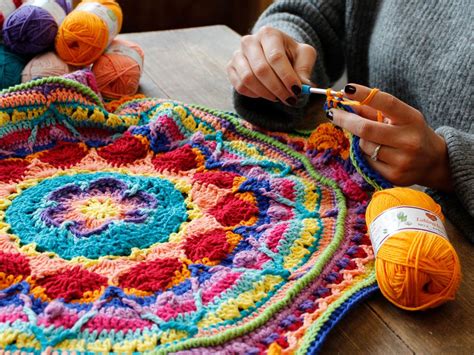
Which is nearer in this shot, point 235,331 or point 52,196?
point 235,331

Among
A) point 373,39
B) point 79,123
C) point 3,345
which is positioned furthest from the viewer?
point 373,39

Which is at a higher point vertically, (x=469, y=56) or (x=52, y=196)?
(x=469, y=56)

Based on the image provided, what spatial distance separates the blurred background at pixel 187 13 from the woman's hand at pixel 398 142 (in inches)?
70.8

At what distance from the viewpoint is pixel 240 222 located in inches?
30.1

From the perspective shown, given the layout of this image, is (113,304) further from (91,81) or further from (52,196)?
(91,81)

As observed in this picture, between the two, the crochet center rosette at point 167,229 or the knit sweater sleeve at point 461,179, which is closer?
the crochet center rosette at point 167,229

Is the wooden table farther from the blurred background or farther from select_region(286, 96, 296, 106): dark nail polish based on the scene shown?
the blurred background

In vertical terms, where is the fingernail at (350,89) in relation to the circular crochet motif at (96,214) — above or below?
above

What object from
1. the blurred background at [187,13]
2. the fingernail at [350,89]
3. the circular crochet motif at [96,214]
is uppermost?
the fingernail at [350,89]

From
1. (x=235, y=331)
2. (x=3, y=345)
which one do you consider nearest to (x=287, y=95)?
(x=235, y=331)

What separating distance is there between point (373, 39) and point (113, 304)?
77cm

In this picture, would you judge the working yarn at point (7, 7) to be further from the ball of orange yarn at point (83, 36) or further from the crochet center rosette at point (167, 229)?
the crochet center rosette at point (167, 229)

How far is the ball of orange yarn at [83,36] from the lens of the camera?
100cm

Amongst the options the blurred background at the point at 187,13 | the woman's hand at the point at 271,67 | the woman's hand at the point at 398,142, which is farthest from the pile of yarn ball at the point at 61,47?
the blurred background at the point at 187,13
